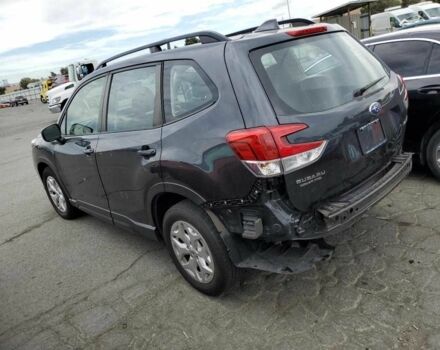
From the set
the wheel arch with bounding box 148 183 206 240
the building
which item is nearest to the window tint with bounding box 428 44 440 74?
the wheel arch with bounding box 148 183 206 240

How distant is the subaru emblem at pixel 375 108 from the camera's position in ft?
9.80

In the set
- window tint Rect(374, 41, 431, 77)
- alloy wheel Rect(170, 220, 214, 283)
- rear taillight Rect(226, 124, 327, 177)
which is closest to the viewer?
rear taillight Rect(226, 124, 327, 177)

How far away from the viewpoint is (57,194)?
17.1 feet

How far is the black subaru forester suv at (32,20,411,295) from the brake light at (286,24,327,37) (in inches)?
0.5

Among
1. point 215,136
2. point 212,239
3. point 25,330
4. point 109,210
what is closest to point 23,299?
point 25,330

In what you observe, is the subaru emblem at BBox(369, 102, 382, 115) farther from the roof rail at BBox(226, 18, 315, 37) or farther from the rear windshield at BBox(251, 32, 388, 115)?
the roof rail at BBox(226, 18, 315, 37)

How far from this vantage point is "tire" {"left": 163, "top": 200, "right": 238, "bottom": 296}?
2938 millimetres

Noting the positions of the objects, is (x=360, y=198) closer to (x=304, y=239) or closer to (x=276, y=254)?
(x=304, y=239)

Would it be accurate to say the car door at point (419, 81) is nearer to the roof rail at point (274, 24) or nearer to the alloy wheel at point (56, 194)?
the roof rail at point (274, 24)

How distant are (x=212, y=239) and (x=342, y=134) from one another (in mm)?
1073

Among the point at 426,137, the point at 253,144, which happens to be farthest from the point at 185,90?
the point at 426,137

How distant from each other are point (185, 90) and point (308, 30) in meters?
0.96

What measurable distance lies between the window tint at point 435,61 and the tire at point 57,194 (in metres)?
4.16

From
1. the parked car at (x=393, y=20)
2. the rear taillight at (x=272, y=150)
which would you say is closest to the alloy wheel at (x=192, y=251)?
the rear taillight at (x=272, y=150)
